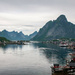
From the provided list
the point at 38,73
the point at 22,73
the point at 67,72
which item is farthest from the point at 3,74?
the point at 67,72

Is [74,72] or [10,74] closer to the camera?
[74,72]

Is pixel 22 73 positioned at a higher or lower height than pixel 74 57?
lower

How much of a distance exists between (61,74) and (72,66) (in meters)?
6.93

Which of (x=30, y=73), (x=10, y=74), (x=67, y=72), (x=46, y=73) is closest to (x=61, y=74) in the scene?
(x=67, y=72)

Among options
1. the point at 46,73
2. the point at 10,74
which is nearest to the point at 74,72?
the point at 46,73

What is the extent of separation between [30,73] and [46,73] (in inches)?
325

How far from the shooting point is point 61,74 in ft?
222

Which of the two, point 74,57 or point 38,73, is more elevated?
point 74,57

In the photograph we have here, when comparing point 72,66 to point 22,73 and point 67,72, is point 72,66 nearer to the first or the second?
point 67,72

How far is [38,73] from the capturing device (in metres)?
73.2

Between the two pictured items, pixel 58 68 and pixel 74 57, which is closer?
pixel 58 68

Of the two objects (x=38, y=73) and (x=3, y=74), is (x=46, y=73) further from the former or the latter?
(x=3, y=74)

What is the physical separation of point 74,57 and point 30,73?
2439cm

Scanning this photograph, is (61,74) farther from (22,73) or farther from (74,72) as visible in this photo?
(22,73)
